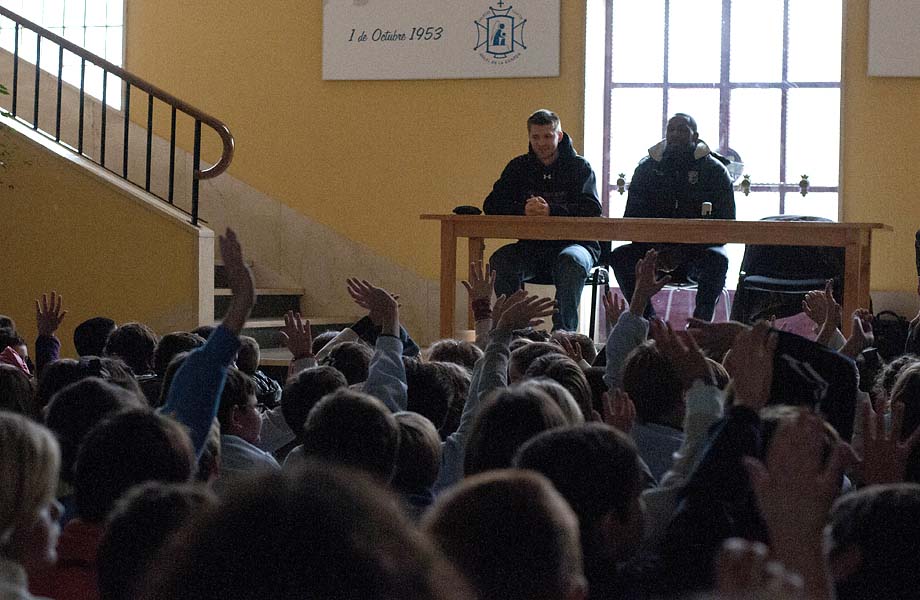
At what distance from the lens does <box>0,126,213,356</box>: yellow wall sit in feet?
21.7

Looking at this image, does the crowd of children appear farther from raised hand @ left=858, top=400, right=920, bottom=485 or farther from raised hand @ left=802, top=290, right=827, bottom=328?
raised hand @ left=802, top=290, right=827, bottom=328

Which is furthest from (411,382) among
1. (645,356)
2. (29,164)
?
(29,164)

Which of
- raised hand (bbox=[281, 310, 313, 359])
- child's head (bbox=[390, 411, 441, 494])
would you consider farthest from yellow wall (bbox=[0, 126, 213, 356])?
child's head (bbox=[390, 411, 441, 494])

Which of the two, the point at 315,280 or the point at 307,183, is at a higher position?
the point at 307,183

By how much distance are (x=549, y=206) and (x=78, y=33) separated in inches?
165

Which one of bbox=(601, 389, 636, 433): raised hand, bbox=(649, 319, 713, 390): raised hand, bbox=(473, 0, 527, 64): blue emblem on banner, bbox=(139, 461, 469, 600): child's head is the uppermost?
bbox=(473, 0, 527, 64): blue emblem on banner

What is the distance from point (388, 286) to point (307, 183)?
87 cm

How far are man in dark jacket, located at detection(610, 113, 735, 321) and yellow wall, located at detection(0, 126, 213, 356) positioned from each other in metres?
2.21

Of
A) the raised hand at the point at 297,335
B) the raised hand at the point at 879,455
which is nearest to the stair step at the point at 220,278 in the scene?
the raised hand at the point at 297,335

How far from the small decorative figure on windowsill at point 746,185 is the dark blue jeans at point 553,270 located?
1942mm

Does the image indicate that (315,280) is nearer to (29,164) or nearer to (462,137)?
(462,137)

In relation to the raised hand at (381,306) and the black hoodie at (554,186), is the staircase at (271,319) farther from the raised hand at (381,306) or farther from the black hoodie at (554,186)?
the raised hand at (381,306)

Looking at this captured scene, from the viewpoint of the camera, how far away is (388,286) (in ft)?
26.5

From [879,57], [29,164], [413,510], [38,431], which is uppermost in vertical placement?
[879,57]
